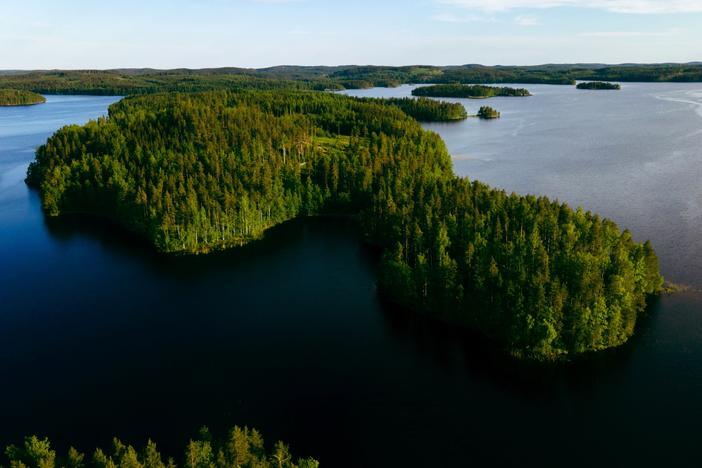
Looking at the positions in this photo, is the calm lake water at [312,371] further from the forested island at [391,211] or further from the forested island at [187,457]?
the forested island at [187,457]

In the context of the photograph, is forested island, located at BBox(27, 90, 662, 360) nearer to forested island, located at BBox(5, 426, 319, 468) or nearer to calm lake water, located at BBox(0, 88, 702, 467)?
calm lake water, located at BBox(0, 88, 702, 467)

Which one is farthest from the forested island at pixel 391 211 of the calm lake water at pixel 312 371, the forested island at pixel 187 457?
the forested island at pixel 187 457

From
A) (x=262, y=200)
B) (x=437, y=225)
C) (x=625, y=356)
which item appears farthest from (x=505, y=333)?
(x=262, y=200)

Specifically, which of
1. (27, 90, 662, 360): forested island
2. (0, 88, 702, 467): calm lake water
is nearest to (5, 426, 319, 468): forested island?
(0, 88, 702, 467): calm lake water

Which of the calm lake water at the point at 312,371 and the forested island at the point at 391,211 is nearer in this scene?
the calm lake water at the point at 312,371

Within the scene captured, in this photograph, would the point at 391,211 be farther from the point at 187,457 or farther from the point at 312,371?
the point at 187,457

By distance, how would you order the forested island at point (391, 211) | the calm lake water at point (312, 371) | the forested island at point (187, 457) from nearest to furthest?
the forested island at point (187, 457), the calm lake water at point (312, 371), the forested island at point (391, 211)
